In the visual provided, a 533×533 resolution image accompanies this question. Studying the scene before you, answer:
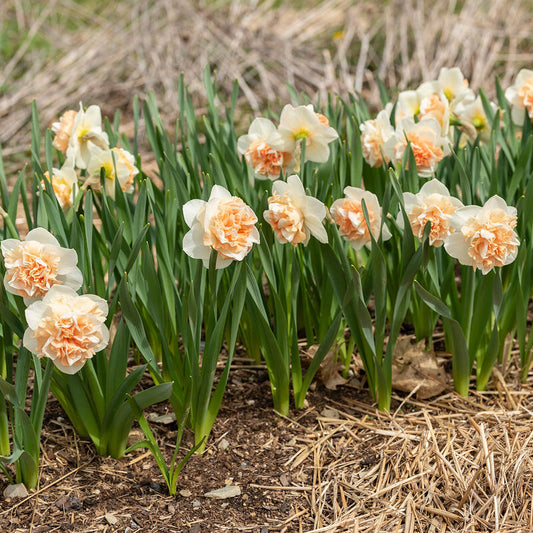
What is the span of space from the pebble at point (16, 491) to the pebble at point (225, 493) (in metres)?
0.41

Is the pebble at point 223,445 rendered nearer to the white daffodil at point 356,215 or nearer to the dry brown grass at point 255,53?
the white daffodil at point 356,215

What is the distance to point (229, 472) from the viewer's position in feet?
5.59

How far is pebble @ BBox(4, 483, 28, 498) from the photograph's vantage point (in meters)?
1.59

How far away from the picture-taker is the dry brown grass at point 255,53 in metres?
4.82

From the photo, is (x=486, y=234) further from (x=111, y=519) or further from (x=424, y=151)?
(x=111, y=519)

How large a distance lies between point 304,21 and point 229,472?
465cm

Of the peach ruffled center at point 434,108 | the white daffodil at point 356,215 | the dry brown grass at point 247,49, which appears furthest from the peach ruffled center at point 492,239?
the dry brown grass at point 247,49

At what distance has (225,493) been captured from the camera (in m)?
1.62

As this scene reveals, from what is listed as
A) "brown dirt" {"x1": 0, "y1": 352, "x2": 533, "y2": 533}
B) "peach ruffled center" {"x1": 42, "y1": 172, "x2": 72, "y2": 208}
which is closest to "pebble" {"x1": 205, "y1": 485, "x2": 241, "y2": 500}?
"brown dirt" {"x1": 0, "y1": 352, "x2": 533, "y2": 533}

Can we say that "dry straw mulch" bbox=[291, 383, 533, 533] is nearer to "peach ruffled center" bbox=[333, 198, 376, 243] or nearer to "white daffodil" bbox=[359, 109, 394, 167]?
"peach ruffled center" bbox=[333, 198, 376, 243]

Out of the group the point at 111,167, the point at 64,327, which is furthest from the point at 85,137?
the point at 64,327

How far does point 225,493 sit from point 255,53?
3.97 meters

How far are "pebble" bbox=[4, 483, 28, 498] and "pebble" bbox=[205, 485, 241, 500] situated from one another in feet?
1.36

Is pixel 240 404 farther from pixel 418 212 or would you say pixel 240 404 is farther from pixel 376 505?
pixel 418 212
